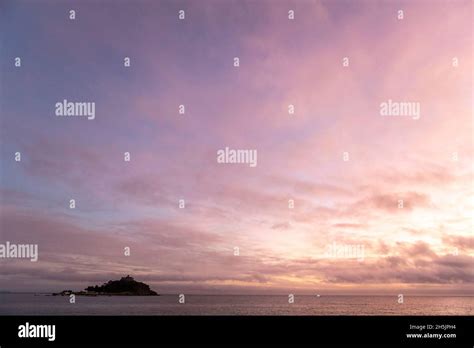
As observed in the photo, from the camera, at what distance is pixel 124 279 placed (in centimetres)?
19038
